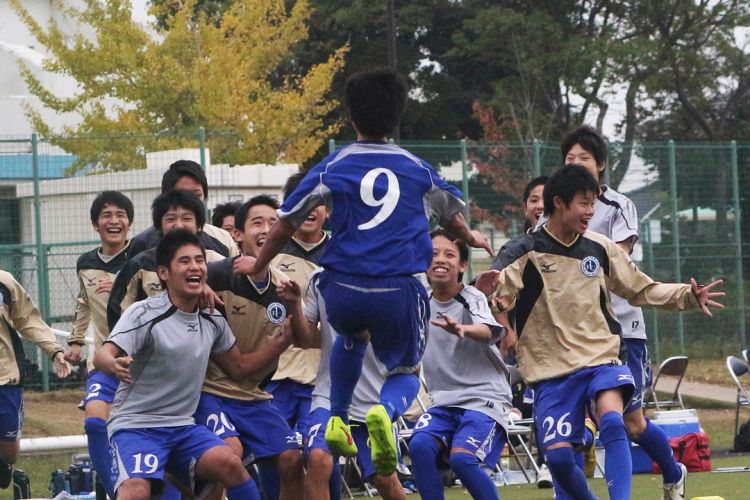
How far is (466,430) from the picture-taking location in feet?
28.3

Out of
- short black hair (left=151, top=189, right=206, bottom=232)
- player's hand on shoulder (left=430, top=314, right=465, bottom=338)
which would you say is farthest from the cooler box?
short black hair (left=151, top=189, right=206, bottom=232)

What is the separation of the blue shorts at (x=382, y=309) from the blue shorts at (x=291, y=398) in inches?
69.5

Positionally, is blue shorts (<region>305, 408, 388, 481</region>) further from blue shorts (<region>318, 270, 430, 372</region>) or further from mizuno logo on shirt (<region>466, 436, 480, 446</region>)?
blue shorts (<region>318, 270, 430, 372</region>)

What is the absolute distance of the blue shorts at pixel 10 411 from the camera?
11.2 meters

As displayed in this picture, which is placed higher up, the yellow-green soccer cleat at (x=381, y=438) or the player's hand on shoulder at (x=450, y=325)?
the player's hand on shoulder at (x=450, y=325)

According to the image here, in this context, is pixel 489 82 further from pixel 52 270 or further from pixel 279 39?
pixel 52 270

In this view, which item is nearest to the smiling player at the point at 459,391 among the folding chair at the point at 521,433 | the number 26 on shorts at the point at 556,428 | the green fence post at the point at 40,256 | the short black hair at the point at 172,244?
the number 26 on shorts at the point at 556,428

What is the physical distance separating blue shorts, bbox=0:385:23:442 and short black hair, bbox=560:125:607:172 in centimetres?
443

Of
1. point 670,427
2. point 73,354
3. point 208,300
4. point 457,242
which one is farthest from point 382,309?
point 670,427

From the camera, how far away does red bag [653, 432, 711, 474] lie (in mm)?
13156

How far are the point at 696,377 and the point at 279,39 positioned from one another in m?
10.3

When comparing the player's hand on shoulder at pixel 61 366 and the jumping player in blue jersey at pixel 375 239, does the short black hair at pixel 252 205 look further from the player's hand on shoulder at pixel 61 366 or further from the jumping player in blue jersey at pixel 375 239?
the player's hand on shoulder at pixel 61 366

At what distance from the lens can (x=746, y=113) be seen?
120 ft

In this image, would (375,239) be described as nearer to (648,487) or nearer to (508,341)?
(508,341)
